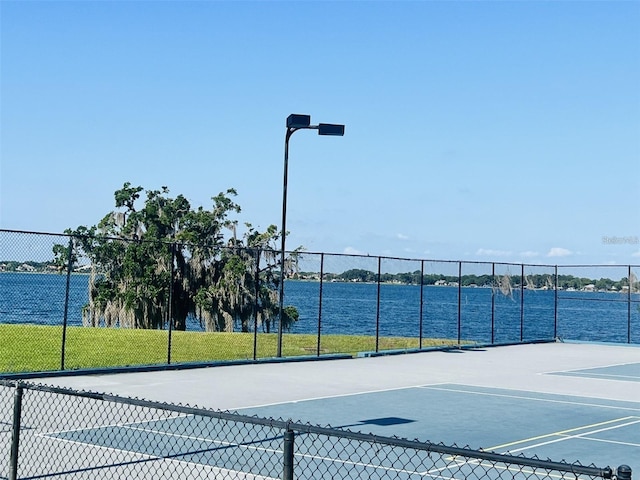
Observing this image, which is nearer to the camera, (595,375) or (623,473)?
(623,473)

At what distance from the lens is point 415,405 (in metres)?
16.6

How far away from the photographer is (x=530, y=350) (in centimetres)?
3184

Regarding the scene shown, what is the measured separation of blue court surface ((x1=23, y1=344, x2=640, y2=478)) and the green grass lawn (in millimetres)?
5631

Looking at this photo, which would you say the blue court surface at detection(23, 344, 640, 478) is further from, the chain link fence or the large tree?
Answer: the large tree

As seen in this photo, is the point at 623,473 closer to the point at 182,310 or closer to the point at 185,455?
the point at 185,455

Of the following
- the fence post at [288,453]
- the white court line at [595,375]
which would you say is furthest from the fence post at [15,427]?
the white court line at [595,375]

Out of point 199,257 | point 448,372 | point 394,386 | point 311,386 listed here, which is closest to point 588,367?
point 448,372

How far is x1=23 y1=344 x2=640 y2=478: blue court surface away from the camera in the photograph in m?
12.1

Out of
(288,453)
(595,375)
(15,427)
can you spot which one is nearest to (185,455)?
(15,427)

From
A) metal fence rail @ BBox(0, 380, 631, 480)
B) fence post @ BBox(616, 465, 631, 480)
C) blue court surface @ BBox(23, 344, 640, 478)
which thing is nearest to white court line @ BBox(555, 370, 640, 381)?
blue court surface @ BBox(23, 344, 640, 478)

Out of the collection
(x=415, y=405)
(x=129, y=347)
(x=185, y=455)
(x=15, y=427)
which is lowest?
(x=185, y=455)

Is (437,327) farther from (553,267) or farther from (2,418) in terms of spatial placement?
(2,418)

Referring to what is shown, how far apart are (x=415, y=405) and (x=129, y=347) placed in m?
17.0

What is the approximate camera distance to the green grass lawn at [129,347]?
26.9m
